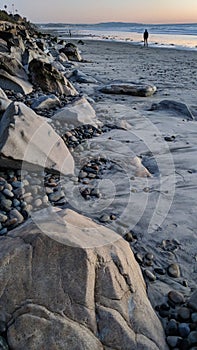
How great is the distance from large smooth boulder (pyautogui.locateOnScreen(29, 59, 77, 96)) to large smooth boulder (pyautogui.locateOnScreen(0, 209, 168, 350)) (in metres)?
6.18

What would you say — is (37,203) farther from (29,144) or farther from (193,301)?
(193,301)

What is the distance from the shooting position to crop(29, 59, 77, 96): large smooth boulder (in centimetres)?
799

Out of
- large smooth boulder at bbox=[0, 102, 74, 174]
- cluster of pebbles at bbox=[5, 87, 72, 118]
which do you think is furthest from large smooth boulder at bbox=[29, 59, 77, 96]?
large smooth boulder at bbox=[0, 102, 74, 174]

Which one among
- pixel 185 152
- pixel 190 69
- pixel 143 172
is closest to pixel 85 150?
pixel 143 172

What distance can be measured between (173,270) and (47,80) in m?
6.30

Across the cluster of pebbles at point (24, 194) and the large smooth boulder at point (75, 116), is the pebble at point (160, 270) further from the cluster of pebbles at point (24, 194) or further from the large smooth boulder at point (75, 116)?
the large smooth boulder at point (75, 116)

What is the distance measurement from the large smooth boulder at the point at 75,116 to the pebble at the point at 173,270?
3.39 meters

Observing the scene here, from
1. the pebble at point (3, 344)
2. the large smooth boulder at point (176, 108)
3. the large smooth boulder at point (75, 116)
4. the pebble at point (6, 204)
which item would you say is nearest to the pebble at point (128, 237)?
the pebble at point (6, 204)

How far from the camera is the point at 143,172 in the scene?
4.37 m

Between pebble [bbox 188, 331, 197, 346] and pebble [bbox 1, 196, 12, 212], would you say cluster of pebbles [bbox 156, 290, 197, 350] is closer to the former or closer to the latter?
pebble [bbox 188, 331, 197, 346]

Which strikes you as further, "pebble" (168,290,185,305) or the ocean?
the ocean

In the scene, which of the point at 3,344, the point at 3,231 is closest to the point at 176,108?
the point at 3,231

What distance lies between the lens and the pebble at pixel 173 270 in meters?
2.76

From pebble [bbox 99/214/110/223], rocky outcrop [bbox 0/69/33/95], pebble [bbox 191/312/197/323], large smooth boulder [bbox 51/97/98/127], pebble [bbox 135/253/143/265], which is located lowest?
pebble [bbox 191/312/197/323]
